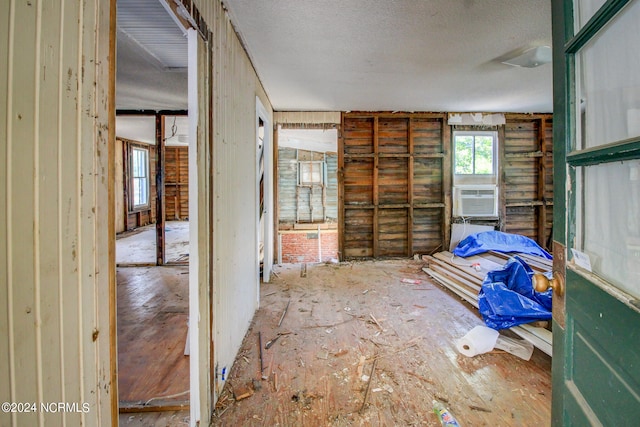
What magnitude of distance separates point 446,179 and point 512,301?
321 centimetres

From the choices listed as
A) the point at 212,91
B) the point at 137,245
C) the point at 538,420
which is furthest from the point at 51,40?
the point at 137,245

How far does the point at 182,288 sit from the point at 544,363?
392 centimetres

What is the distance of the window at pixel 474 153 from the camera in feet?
17.9

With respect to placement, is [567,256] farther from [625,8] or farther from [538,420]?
[538,420]

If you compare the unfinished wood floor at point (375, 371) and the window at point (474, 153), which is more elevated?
the window at point (474, 153)

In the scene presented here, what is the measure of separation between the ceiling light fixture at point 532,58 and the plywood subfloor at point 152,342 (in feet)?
13.8

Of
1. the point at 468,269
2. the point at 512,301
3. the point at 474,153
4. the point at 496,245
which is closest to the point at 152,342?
the point at 512,301

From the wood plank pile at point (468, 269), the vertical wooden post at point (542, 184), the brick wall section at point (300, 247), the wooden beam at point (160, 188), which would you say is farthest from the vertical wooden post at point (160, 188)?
the vertical wooden post at point (542, 184)

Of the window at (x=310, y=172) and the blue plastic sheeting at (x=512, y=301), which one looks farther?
the window at (x=310, y=172)

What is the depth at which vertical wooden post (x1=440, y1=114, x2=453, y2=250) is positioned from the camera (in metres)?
5.36

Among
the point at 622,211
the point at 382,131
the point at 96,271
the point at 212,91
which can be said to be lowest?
the point at 96,271

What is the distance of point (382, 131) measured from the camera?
210 inches

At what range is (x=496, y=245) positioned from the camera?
4.64 m

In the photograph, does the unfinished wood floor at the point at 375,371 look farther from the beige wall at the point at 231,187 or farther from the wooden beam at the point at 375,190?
the wooden beam at the point at 375,190
